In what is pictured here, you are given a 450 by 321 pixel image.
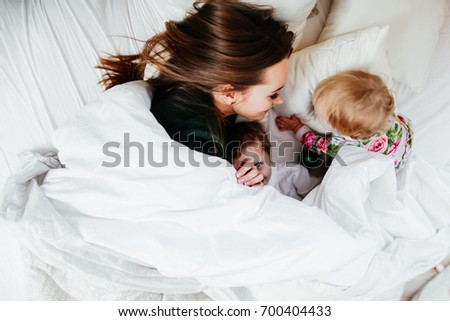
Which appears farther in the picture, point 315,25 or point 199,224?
point 315,25

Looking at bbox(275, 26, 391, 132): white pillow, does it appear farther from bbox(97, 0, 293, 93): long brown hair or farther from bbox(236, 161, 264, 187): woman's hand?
bbox(236, 161, 264, 187): woman's hand

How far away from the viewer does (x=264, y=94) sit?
100cm

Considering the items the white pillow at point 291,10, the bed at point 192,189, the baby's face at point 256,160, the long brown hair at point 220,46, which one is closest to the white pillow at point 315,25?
the bed at point 192,189

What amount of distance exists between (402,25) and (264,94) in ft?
1.61

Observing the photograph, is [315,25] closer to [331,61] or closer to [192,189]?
[331,61]

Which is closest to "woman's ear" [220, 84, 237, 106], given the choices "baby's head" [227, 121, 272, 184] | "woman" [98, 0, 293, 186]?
"woman" [98, 0, 293, 186]

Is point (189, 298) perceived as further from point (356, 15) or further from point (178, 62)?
point (356, 15)

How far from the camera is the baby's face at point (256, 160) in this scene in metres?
1.06

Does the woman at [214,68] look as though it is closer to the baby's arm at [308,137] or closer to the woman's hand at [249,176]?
the woman's hand at [249,176]

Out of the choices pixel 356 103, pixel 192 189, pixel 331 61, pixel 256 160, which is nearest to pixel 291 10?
pixel 331 61

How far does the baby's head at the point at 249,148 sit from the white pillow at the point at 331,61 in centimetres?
14

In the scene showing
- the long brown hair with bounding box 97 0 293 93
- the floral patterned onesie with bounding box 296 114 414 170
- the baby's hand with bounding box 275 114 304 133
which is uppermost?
the long brown hair with bounding box 97 0 293 93

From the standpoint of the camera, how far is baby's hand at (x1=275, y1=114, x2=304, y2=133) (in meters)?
1.21
